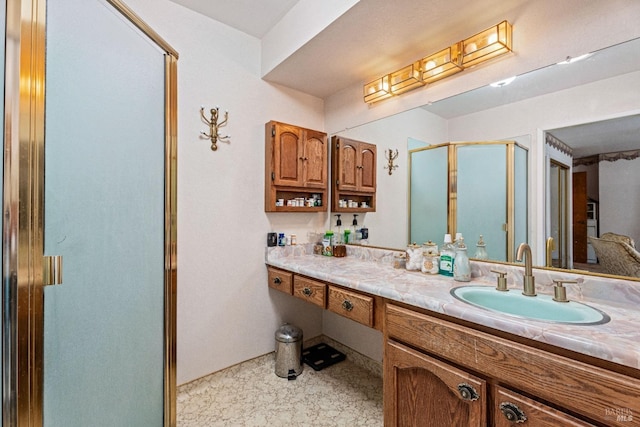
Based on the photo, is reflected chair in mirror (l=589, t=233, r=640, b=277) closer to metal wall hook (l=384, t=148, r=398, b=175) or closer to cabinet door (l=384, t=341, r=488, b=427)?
cabinet door (l=384, t=341, r=488, b=427)

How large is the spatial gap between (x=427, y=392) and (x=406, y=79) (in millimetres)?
1672

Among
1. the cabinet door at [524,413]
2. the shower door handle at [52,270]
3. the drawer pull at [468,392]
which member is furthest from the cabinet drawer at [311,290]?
the shower door handle at [52,270]

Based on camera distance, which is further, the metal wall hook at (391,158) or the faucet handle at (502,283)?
the metal wall hook at (391,158)

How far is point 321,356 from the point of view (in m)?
2.16

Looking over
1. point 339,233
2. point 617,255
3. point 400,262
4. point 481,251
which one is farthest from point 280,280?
point 617,255

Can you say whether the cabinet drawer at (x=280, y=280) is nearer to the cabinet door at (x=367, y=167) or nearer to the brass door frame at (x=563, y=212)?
the cabinet door at (x=367, y=167)

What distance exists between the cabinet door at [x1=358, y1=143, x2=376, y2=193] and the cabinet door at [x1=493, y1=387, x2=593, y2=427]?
146 cm

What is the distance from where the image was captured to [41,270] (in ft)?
2.62

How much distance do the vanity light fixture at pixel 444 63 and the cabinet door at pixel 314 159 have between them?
0.47m

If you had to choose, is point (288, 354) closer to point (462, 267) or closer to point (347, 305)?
point (347, 305)

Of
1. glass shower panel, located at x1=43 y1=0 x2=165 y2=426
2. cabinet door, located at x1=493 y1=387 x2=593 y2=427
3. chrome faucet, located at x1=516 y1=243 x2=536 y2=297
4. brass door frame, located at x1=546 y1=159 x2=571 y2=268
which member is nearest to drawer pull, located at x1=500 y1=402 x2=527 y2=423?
cabinet door, located at x1=493 y1=387 x2=593 y2=427

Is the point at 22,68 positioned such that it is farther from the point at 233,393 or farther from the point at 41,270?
the point at 233,393

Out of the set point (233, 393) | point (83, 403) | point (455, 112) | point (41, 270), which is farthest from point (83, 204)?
point (455, 112)

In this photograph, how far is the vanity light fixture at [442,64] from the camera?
4.91ft
